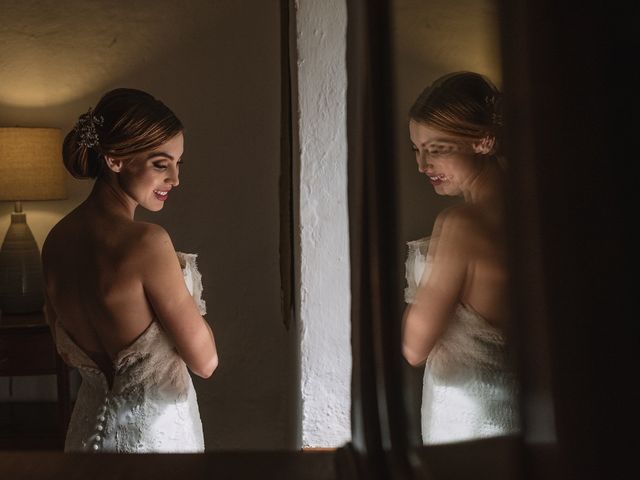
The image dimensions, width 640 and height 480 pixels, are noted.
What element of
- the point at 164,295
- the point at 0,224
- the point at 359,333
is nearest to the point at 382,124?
the point at 359,333

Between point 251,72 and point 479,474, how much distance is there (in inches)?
42.3

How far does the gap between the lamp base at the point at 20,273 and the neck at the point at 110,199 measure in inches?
4.9

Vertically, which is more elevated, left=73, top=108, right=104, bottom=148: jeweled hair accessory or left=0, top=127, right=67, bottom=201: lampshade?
left=73, top=108, right=104, bottom=148: jeweled hair accessory

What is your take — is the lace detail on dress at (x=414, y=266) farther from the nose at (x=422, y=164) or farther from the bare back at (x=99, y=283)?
the bare back at (x=99, y=283)

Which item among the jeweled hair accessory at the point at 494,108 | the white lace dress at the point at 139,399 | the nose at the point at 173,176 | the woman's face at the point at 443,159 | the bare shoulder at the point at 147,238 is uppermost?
the nose at the point at 173,176

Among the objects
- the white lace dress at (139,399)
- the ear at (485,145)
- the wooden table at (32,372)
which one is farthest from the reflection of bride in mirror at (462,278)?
the wooden table at (32,372)

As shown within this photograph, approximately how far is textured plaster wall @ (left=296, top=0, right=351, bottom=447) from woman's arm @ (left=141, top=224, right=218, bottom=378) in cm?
16

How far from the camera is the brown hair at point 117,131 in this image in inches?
43.5

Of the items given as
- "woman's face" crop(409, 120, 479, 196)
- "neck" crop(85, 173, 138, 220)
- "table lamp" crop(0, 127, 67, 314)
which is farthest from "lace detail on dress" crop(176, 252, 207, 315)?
"woman's face" crop(409, 120, 479, 196)

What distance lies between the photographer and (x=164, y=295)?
44.1 inches

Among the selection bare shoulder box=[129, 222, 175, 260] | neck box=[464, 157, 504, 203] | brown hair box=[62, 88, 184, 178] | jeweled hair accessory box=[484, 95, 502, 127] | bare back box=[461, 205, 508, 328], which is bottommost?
bare back box=[461, 205, 508, 328]

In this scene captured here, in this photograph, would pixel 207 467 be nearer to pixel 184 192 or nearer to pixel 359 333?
pixel 359 333

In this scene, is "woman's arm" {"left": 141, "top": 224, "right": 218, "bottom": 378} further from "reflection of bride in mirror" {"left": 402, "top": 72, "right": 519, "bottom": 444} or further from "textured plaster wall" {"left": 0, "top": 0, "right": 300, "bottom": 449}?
"reflection of bride in mirror" {"left": 402, "top": 72, "right": 519, "bottom": 444}

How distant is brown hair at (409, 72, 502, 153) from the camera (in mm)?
138
